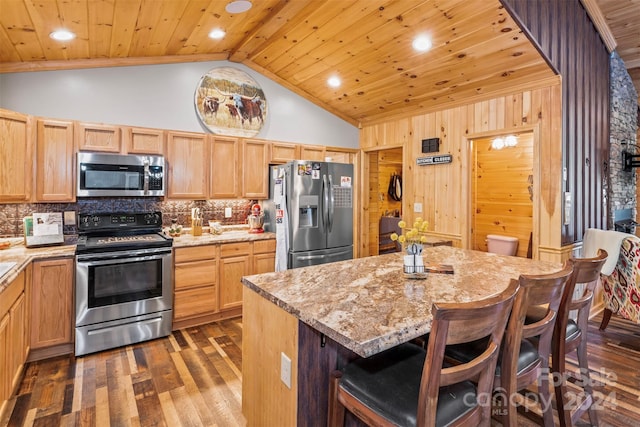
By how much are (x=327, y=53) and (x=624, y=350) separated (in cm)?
428

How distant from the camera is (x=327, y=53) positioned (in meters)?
4.02

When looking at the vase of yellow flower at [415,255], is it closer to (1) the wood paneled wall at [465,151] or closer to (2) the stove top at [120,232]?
(1) the wood paneled wall at [465,151]

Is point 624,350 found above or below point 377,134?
below

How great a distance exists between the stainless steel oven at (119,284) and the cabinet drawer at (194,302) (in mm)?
92

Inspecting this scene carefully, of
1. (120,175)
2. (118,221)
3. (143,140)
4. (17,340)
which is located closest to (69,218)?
(118,221)

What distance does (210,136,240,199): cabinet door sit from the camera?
419cm

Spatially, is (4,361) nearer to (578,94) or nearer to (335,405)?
(335,405)

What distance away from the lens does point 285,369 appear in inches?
62.7

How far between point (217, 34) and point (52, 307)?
3042 mm

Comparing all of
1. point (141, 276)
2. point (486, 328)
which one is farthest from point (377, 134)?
point (486, 328)

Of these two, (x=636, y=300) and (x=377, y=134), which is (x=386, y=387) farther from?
(x=377, y=134)

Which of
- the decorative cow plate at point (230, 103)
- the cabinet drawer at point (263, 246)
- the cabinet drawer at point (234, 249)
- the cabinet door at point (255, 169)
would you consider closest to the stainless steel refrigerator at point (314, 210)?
the cabinet door at point (255, 169)

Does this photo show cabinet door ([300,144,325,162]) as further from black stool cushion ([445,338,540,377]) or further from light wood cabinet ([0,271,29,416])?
black stool cushion ([445,338,540,377])

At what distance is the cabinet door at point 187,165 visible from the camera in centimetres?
390
